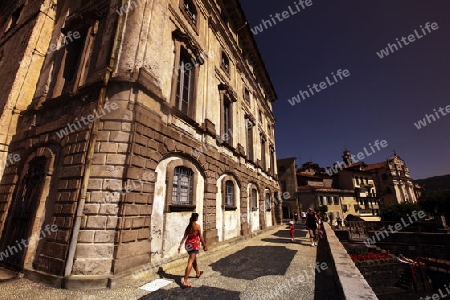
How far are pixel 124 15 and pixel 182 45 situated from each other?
252 centimetres

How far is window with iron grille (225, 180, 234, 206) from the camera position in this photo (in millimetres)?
10914

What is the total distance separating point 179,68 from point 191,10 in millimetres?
4348

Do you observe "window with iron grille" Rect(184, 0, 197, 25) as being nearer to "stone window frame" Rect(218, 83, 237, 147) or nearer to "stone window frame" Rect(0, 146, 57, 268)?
"stone window frame" Rect(218, 83, 237, 147)

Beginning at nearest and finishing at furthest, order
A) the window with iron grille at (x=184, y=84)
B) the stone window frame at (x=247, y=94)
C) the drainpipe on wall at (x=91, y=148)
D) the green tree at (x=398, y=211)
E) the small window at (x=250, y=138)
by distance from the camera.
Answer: the drainpipe on wall at (x=91, y=148) → the window with iron grille at (x=184, y=84) → the small window at (x=250, y=138) → the stone window frame at (x=247, y=94) → the green tree at (x=398, y=211)

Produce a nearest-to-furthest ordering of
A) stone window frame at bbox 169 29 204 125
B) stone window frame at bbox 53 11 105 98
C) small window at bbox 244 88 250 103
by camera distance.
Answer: stone window frame at bbox 53 11 105 98, stone window frame at bbox 169 29 204 125, small window at bbox 244 88 250 103

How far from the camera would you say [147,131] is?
20.0 feet

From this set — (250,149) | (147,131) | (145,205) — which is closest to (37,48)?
(147,131)

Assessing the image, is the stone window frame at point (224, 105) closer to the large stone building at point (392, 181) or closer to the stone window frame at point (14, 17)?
the stone window frame at point (14, 17)

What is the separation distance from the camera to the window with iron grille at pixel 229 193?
35.8ft

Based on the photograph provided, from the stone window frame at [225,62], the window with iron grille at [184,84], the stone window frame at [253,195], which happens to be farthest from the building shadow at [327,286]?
the stone window frame at [225,62]

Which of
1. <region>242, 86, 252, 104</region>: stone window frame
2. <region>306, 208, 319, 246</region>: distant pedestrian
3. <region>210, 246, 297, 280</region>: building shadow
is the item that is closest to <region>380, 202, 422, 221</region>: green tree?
<region>306, 208, 319, 246</region>: distant pedestrian

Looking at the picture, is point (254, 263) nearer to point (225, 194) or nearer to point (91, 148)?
point (225, 194)

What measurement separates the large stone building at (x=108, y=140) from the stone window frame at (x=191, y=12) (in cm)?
7

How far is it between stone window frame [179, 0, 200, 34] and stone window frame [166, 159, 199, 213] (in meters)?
7.04
